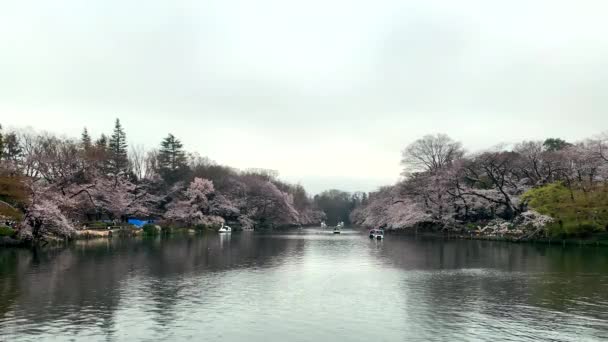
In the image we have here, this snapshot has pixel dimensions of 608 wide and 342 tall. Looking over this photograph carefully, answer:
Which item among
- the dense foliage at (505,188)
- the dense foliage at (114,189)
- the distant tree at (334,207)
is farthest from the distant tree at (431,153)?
the distant tree at (334,207)

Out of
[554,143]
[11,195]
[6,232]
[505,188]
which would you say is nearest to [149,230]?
[6,232]

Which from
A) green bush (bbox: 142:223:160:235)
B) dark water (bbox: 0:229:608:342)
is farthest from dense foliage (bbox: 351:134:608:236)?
green bush (bbox: 142:223:160:235)

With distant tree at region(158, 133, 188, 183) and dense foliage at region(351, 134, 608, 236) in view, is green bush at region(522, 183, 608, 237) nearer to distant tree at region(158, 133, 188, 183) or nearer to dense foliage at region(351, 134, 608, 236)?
dense foliage at region(351, 134, 608, 236)

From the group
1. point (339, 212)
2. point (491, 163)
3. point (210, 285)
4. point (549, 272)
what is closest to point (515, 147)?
point (491, 163)

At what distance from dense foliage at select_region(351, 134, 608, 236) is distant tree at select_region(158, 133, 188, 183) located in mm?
38035

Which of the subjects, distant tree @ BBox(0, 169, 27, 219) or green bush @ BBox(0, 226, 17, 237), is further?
green bush @ BBox(0, 226, 17, 237)

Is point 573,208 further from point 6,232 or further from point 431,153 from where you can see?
point 6,232

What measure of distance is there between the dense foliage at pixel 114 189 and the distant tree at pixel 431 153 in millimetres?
34383

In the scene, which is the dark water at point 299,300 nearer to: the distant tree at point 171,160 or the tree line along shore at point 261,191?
the tree line along shore at point 261,191

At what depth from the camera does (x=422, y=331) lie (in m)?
14.3

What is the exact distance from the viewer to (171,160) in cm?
8962

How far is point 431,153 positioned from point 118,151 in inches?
2089

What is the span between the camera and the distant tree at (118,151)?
2997 inches

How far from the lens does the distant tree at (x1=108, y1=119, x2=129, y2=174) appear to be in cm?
7612
